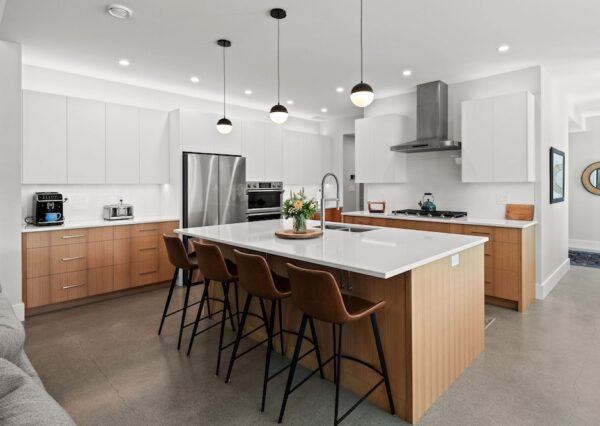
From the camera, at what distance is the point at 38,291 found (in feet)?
12.7

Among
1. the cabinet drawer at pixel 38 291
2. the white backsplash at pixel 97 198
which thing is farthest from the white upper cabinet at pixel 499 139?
the cabinet drawer at pixel 38 291

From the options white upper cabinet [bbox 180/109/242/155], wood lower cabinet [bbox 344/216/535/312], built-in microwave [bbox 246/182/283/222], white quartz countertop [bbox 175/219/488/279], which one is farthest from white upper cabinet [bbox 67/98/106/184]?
wood lower cabinet [bbox 344/216/535/312]

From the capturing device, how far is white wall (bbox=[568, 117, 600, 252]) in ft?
24.4

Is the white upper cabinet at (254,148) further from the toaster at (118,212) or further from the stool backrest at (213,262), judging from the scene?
the stool backrest at (213,262)

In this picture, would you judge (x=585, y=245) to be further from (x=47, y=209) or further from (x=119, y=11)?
(x=47, y=209)

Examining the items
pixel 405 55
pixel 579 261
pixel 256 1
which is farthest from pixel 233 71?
pixel 579 261

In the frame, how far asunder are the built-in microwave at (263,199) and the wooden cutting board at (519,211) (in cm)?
345

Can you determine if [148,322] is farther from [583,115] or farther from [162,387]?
[583,115]

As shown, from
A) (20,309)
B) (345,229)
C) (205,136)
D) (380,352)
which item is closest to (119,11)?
(205,136)

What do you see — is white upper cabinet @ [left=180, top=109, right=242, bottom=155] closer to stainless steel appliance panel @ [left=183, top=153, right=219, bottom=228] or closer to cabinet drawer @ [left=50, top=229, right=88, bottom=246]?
stainless steel appliance panel @ [left=183, top=153, right=219, bottom=228]

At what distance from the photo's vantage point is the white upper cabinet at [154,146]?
4914 millimetres

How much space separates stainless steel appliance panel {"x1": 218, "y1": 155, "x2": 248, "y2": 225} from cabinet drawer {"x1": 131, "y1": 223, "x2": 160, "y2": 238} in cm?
93

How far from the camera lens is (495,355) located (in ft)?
9.44

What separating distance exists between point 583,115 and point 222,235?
764 centimetres
